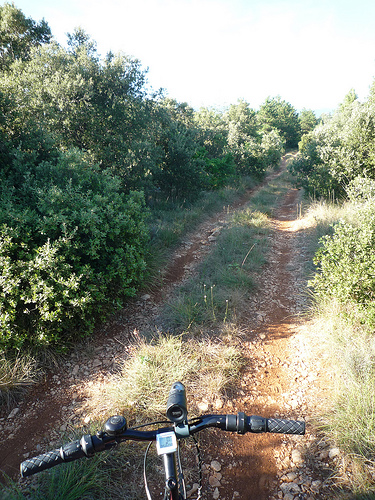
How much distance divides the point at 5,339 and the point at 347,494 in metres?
4.10

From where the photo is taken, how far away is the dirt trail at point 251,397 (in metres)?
2.71

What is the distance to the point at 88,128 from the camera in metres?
9.01

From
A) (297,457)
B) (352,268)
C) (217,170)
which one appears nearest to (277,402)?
(297,457)

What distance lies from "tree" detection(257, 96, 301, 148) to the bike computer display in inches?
1906

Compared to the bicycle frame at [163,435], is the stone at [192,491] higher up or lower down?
lower down

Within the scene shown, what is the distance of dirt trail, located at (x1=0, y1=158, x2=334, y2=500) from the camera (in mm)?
2713

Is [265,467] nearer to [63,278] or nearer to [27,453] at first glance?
[27,453]

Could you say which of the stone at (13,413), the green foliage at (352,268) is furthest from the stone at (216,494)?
the green foliage at (352,268)

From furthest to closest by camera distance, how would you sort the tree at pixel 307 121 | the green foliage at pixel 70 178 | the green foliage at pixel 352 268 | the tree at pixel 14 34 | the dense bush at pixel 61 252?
the tree at pixel 307 121, the tree at pixel 14 34, the green foliage at pixel 352 268, the green foliage at pixel 70 178, the dense bush at pixel 61 252

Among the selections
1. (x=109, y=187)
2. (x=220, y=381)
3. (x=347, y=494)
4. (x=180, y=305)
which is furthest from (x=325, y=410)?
(x=109, y=187)

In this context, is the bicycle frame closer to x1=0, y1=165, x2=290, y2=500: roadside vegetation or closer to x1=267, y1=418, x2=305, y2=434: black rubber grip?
x1=267, y1=418, x2=305, y2=434: black rubber grip

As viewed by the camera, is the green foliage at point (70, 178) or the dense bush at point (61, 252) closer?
the dense bush at point (61, 252)

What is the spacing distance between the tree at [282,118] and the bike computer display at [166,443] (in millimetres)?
48418

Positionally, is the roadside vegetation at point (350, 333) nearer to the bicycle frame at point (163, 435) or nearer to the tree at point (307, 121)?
the bicycle frame at point (163, 435)
